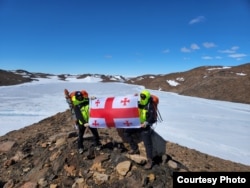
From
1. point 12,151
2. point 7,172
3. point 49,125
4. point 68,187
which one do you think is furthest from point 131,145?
point 49,125

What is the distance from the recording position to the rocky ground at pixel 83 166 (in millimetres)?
6535

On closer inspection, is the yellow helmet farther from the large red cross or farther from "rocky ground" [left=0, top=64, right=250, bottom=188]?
"rocky ground" [left=0, top=64, right=250, bottom=188]

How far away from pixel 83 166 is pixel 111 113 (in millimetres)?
1571

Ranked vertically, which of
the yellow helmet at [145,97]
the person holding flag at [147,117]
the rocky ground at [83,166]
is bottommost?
the rocky ground at [83,166]

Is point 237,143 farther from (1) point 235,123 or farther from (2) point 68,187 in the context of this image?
(2) point 68,187

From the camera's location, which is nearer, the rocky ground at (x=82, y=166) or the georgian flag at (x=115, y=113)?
the rocky ground at (x=82, y=166)

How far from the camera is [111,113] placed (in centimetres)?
746

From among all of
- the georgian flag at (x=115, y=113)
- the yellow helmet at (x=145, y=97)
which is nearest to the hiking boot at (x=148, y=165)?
the georgian flag at (x=115, y=113)

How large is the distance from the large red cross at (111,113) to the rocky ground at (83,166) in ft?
2.84

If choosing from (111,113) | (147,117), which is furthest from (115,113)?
(147,117)

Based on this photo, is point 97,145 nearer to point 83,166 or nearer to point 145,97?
point 83,166

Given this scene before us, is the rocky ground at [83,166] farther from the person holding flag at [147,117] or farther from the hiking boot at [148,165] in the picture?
the person holding flag at [147,117]

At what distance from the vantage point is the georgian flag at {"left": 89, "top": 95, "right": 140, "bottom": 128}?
7.16 meters

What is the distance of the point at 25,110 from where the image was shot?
21.8m
